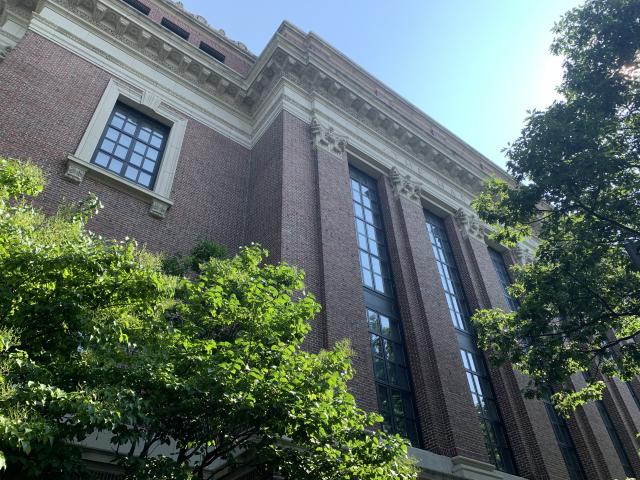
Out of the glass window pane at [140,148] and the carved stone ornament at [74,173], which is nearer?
the carved stone ornament at [74,173]

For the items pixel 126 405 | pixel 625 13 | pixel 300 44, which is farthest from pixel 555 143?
pixel 300 44

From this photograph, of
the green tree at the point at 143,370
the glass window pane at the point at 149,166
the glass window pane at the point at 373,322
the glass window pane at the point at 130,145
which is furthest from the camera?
the glass window pane at the point at 149,166

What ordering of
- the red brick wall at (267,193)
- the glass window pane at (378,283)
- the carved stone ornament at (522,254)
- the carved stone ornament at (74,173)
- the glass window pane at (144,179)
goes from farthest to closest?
the carved stone ornament at (522,254), the glass window pane at (378,283), the glass window pane at (144,179), the red brick wall at (267,193), the carved stone ornament at (74,173)

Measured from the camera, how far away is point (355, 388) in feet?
39.9

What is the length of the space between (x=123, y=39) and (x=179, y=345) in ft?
51.8

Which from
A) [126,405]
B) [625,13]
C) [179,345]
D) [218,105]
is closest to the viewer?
[126,405]

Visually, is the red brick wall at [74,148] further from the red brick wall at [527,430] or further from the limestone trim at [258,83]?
the red brick wall at [527,430]

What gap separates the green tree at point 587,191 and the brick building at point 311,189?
3.45 metres

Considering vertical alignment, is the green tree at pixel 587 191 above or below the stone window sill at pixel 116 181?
below

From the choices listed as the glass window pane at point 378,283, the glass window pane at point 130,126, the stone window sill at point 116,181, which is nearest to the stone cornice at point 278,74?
the glass window pane at point 130,126

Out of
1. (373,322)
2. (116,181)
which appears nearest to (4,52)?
(116,181)

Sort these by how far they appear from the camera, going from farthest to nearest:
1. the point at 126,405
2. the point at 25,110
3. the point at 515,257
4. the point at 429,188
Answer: the point at 515,257, the point at 429,188, the point at 25,110, the point at 126,405

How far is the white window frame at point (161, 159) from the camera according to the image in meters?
14.0

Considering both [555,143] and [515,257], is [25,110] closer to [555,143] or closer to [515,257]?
[555,143]
